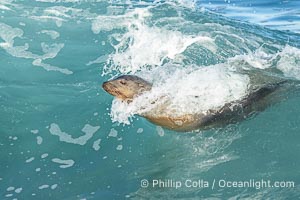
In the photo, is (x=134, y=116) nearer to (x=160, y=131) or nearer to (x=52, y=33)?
(x=160, y=131)

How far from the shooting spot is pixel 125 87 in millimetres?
6188

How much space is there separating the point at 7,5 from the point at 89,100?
6093mm

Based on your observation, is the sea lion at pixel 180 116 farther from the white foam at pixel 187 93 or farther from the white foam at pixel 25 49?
the white foam at pixel 25 49

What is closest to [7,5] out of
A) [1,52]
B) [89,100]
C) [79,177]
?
[1,52]

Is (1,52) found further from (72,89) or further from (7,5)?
(7,5)

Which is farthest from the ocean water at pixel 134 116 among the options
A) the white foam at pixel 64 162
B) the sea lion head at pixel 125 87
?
the sea lion head at pixel 125 87

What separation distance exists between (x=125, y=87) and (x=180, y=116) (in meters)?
0.73

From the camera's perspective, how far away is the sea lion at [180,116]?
20.2ft

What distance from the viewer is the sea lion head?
611 cm

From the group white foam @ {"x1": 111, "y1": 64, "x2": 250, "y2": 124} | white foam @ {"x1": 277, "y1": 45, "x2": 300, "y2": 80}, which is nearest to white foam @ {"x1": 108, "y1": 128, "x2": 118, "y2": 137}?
white foam @ {"x1": 111, "y1": 64, "x2": 250, "y2": 124}

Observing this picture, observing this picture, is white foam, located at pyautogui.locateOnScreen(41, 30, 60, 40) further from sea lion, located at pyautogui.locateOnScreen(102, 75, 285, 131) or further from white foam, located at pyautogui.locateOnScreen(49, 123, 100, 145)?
sea lion, located at pyautogui.locateOnScreen(102, 75, 285, 131)

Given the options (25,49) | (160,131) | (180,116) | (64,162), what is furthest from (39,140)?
(25,49)

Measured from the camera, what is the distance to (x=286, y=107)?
6676mm

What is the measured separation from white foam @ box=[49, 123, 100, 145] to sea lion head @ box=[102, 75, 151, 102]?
0.69 meters
